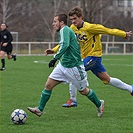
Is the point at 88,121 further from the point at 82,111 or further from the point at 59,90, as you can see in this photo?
the point at 59,90

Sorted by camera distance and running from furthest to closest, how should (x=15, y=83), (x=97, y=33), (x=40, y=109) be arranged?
(x=15, y=83) → (x=97, y=33) → (x=40, y=109)

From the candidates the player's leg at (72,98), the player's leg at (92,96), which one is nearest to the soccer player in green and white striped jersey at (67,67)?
the player's leg at (92,96)

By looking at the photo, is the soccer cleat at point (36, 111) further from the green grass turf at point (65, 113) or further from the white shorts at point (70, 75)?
the white shorts at point (70, 75)

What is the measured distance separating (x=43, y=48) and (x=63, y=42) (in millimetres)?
30641

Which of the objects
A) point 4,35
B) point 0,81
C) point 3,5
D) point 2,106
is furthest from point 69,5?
point 2,106

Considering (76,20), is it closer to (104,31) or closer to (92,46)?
(104,31)

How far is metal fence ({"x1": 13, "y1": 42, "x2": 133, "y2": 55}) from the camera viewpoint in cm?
3781

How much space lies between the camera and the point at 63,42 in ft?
27.4

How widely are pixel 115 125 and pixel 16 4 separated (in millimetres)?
45704

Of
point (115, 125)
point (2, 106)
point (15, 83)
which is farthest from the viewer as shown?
point (15, 83)

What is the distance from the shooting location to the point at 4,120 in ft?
27.8

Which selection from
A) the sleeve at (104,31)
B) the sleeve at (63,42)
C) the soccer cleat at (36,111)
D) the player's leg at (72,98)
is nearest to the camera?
the sleeve at (63,42)

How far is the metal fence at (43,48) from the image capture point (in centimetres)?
3781

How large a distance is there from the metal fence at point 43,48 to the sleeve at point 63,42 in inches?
1145
